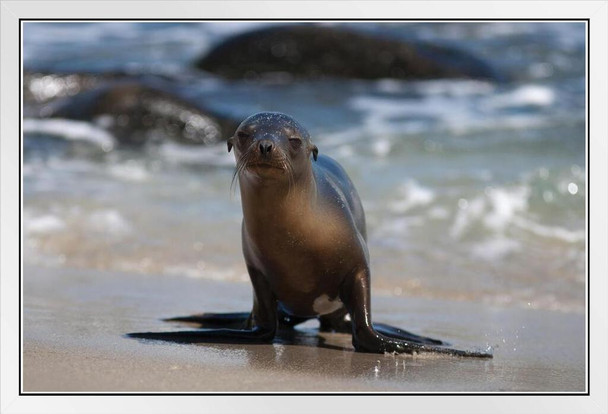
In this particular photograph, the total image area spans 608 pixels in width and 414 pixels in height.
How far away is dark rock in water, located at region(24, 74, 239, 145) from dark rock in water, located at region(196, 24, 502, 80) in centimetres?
180

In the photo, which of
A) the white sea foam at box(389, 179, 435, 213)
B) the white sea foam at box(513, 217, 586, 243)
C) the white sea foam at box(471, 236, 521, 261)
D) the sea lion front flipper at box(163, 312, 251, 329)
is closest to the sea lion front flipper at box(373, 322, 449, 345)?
the sea lion front flipper at box(163, 312, 251, 329)

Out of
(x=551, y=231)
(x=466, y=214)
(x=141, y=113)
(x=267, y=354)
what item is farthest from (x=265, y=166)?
(x=141, y=113)

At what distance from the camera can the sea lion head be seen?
4.64 m

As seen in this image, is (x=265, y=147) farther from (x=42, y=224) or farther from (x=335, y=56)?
(x=335, y=56)

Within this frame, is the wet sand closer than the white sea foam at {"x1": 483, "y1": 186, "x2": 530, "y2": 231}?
Yes

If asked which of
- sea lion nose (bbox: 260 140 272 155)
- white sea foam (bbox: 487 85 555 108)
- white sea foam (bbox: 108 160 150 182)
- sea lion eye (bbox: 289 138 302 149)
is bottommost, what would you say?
sea lion nose (bbox: 260 140 272 155)

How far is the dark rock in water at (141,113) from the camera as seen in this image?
13.1 m

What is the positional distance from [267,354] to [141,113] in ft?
29.1

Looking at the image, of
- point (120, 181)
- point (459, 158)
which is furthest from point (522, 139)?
point (120, 181)

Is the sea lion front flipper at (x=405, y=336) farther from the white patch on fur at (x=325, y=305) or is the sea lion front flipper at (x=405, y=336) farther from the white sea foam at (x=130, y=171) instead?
the white sea foam at (x=130, y=171)

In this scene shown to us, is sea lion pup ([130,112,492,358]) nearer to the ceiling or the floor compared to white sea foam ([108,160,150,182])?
nearer to the floor

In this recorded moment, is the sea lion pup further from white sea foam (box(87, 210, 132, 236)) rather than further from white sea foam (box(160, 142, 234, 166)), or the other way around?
white sea foam (box(160, 142, 234, 166))

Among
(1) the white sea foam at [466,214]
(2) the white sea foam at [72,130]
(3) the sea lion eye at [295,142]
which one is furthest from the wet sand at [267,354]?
(2) the white sea foam at [72,130]

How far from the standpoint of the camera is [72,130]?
13.3m
